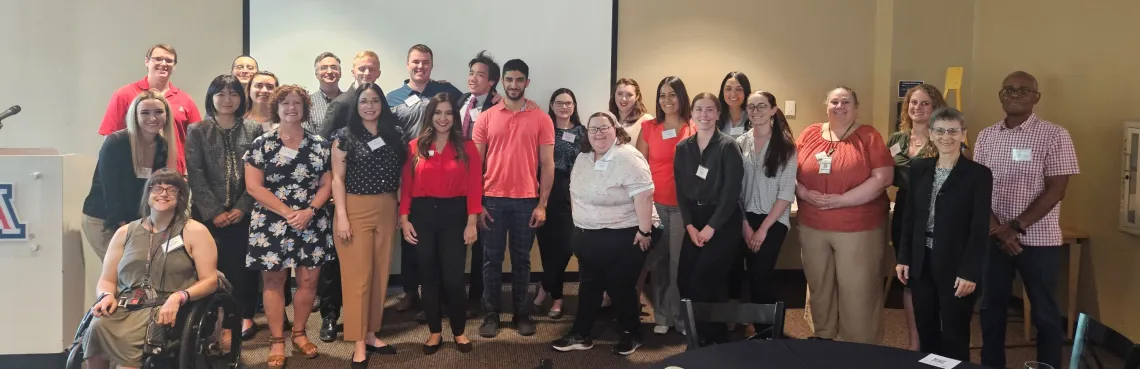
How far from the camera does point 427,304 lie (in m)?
3.82

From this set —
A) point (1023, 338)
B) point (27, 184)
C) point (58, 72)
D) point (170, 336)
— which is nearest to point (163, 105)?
point (27, 184)

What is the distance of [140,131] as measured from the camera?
3.48 metres

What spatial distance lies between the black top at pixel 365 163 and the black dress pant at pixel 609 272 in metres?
0.98

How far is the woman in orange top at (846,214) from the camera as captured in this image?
3545 mm

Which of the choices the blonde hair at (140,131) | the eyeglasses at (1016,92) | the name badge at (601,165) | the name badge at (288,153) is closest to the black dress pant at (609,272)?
the name badge at (601,165)

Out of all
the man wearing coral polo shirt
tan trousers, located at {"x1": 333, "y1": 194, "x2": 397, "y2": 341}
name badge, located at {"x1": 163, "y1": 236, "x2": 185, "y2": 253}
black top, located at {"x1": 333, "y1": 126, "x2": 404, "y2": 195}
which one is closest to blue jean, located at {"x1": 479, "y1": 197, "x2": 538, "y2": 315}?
the man wearing coral polo shirt

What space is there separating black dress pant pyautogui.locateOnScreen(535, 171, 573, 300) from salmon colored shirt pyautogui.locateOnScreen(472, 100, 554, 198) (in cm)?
27

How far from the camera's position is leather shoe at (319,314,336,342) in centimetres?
411

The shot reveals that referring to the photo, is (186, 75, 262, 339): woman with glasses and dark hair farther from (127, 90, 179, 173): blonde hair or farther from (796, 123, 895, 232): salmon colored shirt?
(796, 123, 895, 232): salmon colored shirt

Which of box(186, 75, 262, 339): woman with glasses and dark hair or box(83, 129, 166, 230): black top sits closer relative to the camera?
box(83, 129, 166, 230): black top

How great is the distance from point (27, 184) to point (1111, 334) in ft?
13.8

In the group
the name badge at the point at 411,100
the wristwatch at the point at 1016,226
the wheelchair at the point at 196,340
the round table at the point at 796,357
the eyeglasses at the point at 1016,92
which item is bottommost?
the wheelchair at the point at 196,340

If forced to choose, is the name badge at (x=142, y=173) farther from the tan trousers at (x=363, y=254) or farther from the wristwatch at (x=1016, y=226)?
the wristwatch at (x=1016, y=226)

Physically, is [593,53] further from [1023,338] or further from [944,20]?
[1023,338]
